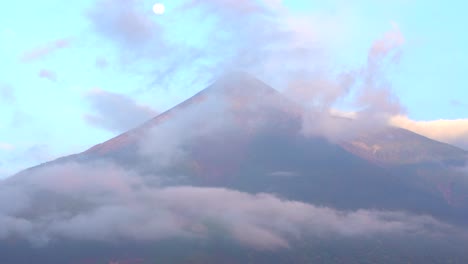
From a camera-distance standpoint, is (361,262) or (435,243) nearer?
(361,262)

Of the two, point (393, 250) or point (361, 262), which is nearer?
point (361, 262)

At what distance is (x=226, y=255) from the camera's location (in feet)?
630

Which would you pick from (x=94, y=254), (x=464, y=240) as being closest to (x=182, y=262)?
Result: (x=94, y=254)

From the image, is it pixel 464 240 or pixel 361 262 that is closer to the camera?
pixel 361 262

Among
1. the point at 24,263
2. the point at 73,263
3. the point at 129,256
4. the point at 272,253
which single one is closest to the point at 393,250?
the point at 272,253

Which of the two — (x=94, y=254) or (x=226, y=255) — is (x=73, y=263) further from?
(x=226, y=255)

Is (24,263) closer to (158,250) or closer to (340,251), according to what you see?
(158,250)

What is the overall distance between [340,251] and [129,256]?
169 ft

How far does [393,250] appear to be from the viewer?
194 m

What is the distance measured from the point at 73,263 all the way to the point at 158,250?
2122 cm

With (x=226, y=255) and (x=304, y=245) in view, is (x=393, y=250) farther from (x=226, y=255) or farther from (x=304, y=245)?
(x=226, y=255)

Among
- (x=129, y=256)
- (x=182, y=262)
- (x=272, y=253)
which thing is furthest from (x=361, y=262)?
(x=129, y=256)

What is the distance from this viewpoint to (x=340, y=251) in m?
191

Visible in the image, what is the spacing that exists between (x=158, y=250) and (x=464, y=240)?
251 ft
